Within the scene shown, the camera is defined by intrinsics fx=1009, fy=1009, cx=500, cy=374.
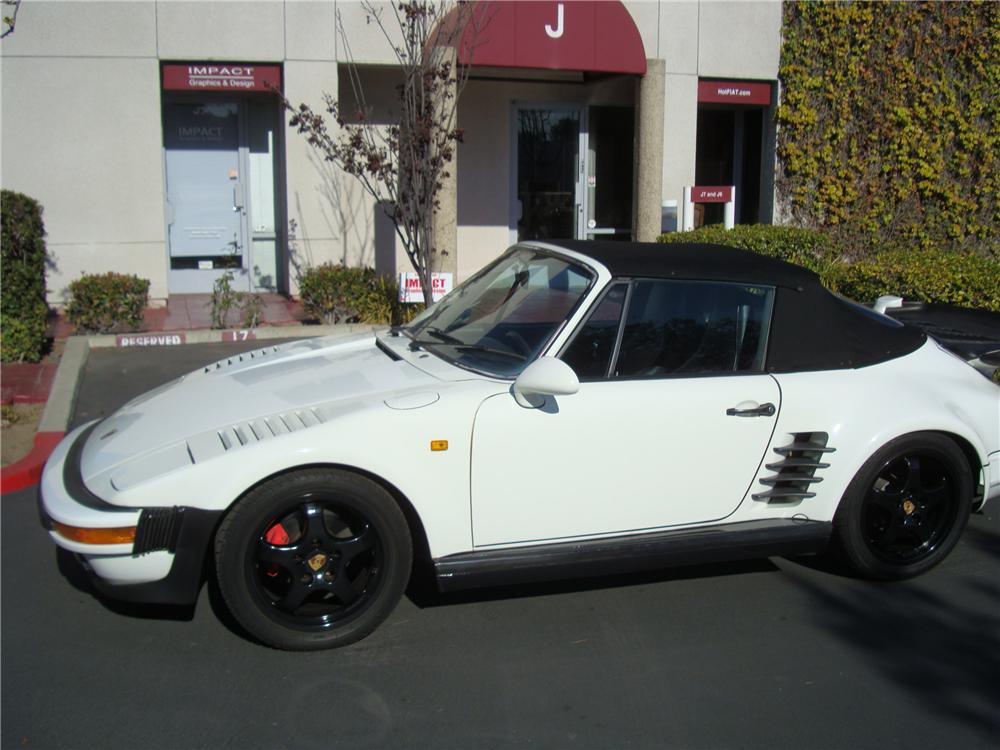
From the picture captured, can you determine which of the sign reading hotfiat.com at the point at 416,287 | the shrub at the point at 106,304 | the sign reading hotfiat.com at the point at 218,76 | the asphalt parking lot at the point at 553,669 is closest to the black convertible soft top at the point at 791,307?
the asphalt parking lot at the point at 553,669

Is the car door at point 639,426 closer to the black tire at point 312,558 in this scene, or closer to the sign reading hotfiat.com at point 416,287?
the black tire at point 312,558

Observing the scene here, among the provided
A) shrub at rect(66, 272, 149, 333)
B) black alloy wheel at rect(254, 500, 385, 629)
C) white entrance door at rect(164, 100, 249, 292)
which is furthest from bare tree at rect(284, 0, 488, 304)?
black alloy wheel at rect(254, 500, 385, 629)

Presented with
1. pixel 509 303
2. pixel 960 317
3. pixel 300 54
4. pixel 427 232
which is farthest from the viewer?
pixel 300 54

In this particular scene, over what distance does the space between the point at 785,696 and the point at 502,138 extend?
1180 centimetres

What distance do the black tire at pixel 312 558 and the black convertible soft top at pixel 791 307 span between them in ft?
5.16

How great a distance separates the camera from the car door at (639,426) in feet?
13.7

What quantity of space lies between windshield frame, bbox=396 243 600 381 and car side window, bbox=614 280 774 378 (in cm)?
23

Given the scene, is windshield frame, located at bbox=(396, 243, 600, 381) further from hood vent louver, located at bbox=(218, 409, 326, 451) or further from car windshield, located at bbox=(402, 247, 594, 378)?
hood vent louver, located at bbox=(218, 409, 326, 451)

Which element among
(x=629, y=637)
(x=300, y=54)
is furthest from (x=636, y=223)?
(x=629, y=637)

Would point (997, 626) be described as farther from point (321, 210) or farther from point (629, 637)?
point (321, 210)

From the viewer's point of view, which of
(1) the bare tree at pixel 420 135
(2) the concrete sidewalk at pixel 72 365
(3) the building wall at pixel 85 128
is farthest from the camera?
(3) the building wall at pixel 85 128

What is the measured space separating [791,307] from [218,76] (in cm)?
944

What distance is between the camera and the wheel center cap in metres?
3.99

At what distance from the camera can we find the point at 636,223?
43.7 ft
